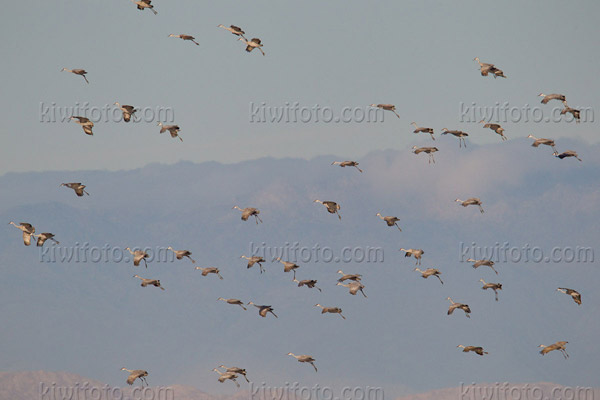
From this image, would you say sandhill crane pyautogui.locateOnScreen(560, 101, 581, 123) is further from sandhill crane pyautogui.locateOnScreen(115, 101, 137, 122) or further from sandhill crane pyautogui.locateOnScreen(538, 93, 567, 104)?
sandhill crane pyautogui.locateOnScreen(115, 101, 137, 122)

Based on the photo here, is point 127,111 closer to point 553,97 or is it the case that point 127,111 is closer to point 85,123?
point 85,123

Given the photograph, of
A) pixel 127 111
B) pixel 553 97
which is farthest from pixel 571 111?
pixel 127 111

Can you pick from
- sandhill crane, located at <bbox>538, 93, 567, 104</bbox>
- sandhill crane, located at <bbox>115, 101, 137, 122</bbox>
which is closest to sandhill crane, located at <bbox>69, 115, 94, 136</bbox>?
sandhill crane, located at <bbox>115, 101, 137, 122</bbox>

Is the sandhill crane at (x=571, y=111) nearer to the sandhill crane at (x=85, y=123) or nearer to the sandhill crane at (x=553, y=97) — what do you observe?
the sandhill crane at (x=553, y=97)

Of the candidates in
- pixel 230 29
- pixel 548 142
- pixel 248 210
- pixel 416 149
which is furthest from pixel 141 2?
pixel 548 142

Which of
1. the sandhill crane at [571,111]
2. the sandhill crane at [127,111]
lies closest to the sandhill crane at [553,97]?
the sandhill crane at [571,111]

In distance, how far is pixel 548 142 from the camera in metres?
128

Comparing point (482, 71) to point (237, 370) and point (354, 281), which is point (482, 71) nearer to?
point (354, 281)

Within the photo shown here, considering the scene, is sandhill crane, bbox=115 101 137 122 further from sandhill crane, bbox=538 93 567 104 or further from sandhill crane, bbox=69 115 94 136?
sandhill crane, bbox=538 93 567 104

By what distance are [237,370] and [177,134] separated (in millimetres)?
25763

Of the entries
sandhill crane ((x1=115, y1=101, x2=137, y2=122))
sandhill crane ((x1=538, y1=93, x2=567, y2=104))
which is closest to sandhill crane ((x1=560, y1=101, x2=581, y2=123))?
sandhill crane ((x1=538, y1=93, x2=567, y2=104))

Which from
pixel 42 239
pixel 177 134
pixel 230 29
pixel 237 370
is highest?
pixel 230 29

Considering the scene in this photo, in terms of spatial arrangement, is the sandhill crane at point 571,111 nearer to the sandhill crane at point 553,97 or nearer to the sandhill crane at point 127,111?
the sandhill crane at point 553,97

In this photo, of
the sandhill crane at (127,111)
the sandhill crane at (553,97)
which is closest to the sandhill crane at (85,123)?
the sandhill crane at (127,111)
